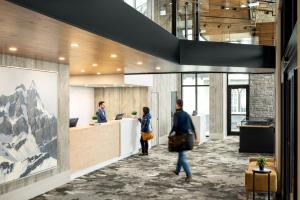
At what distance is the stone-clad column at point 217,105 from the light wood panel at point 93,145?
23.2 ft

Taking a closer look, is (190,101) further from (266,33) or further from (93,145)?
(93,145)

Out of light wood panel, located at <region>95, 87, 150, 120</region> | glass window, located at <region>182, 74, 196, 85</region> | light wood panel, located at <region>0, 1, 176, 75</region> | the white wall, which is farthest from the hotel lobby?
glass window, located at <region>182, 74, 196, 85</region>

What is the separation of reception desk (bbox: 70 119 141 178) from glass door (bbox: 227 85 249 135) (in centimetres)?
693

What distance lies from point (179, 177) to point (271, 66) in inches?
150

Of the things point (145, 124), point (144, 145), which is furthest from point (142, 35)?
point (144, 145)

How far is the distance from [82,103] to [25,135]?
875 cm

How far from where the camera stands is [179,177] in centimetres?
874

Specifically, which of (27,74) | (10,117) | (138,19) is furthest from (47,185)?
(138,19)

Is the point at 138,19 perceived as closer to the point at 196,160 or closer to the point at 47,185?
the point at 47,185

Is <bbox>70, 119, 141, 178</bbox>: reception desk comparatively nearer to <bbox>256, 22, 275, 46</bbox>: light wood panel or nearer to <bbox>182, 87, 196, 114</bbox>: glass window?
<bbox>256, 22, 275, 46</bbox>: light wood panel

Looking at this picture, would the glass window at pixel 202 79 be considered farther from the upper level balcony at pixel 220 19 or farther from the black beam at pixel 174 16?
the black beam at pixel 174 16

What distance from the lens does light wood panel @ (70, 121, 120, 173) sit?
8.76 metres

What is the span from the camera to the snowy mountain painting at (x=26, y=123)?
6.50 m

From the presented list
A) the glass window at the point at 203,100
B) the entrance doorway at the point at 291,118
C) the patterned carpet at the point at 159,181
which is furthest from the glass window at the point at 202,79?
the entrance doorway at the point at 291,118
